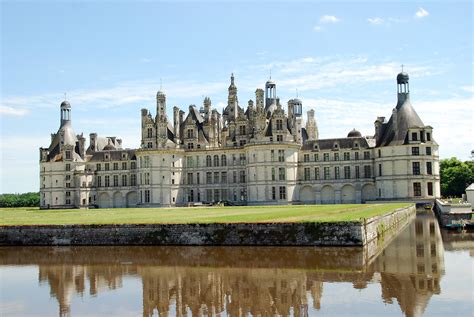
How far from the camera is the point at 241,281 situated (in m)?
19.4

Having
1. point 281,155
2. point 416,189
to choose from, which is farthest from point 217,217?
point 416,189

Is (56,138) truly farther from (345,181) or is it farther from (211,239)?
(211,239)

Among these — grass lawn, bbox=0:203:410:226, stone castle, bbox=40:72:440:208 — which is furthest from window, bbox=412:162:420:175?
grass lawn, bbox=0:203:410:226

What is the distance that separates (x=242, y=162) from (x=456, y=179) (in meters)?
32.3

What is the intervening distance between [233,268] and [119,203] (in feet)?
212

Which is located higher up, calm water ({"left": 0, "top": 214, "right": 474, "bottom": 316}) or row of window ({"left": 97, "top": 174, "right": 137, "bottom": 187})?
row of window ({"left": 97, "top": 174, "right": 137, "bottom": 187})

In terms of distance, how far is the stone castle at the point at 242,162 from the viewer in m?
69.8

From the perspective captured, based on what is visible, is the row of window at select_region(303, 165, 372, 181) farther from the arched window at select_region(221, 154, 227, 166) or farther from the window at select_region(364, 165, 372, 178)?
the arched window at select_region(221, 154, 227, 166)

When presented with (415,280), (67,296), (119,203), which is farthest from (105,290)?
(119,203)

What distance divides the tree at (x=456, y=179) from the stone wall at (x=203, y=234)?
52143 mm

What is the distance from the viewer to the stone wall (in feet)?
91.0

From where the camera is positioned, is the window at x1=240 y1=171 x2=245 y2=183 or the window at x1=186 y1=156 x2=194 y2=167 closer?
the window at x1=240 y1=171 x2=245 y2=183

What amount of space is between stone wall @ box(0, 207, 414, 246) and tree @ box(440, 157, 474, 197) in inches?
2053

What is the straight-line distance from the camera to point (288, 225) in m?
28.6
